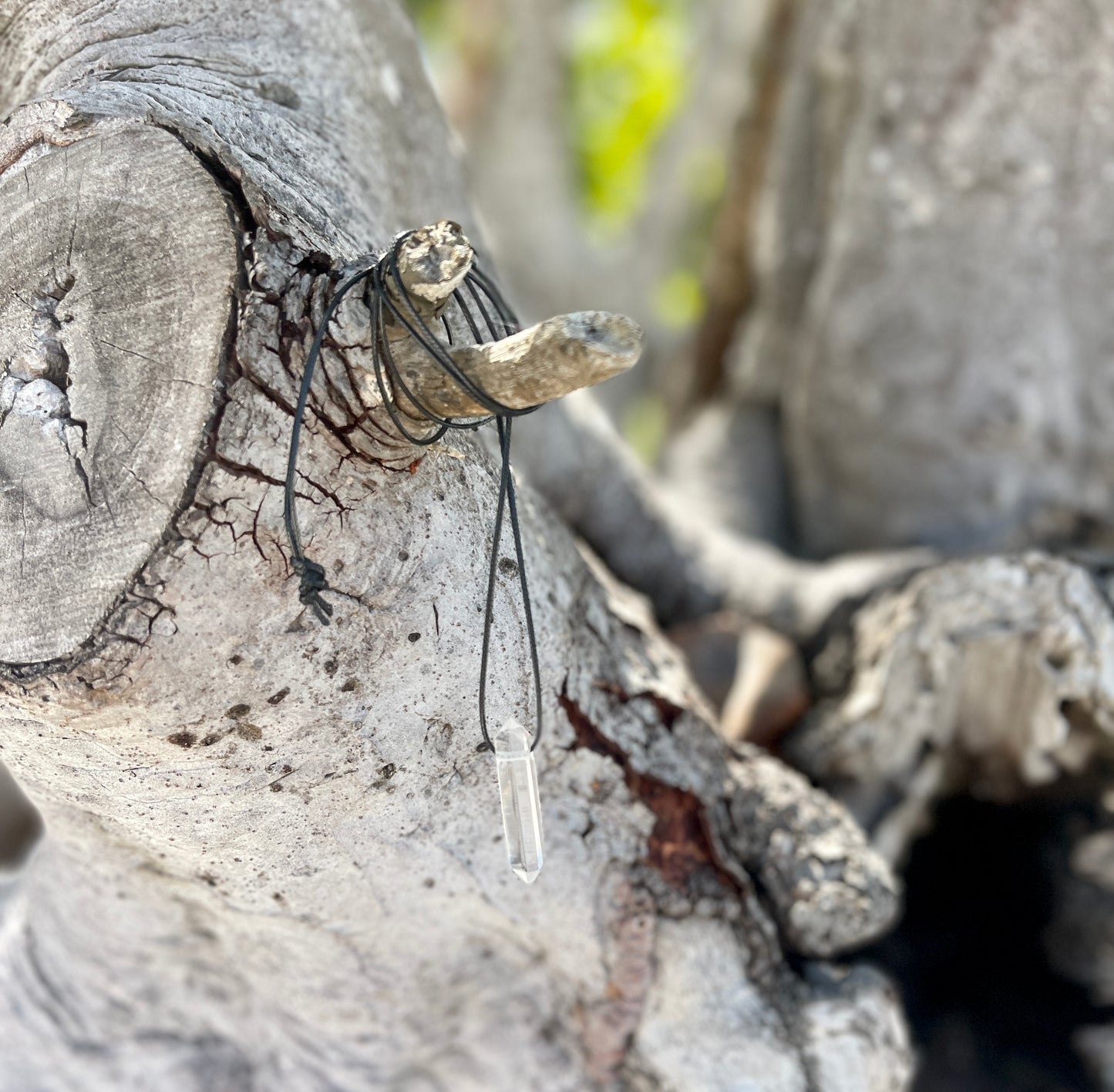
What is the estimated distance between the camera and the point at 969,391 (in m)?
1.89

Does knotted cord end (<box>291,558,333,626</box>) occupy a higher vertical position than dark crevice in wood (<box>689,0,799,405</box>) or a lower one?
lower

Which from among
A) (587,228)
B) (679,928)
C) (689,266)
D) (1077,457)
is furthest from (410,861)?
(689,266)

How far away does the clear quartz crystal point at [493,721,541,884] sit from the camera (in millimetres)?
921

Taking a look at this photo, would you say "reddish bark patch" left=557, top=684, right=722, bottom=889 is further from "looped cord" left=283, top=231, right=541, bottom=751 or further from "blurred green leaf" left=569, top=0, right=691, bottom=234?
"blurred green leaf" left=569, top=0, right=691, bottom=234

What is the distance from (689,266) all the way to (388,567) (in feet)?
12.5

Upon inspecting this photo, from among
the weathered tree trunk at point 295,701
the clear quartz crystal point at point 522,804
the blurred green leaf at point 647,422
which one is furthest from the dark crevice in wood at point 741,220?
the clear quartz crystal point at point 522,804

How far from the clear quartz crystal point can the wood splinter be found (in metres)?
0.32

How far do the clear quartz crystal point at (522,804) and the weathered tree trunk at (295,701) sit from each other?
80 millimetres

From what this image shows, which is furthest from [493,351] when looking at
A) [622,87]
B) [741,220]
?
[622,87]

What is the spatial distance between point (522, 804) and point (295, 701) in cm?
22

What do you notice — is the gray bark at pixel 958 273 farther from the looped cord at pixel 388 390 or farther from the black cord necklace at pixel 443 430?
the looped cord at pixel 388 390

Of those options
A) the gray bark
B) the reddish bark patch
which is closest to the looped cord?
the reddish bark patch

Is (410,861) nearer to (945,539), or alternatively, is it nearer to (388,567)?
(388,567)

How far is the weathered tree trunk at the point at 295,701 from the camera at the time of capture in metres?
0.79
